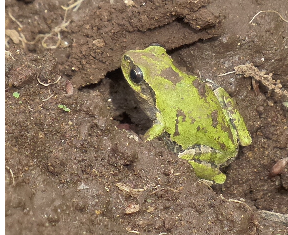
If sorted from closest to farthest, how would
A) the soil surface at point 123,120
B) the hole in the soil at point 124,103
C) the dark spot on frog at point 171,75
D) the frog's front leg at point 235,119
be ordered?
1. the soil surface at point 123,120
2. the dark spot on frog at point 171,75
3. the frog's front leg at point 235,119
4. the hole in the soil at point 124,103

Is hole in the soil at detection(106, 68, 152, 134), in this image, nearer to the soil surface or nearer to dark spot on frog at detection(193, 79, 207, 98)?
the soil surface

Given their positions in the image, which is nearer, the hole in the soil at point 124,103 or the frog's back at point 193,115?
the frog's back at point 193,115

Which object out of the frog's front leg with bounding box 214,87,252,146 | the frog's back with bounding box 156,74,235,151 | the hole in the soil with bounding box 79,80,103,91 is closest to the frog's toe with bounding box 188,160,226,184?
the frog's back with bounding box 156,74,235,151

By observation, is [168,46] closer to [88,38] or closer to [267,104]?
[88,38]

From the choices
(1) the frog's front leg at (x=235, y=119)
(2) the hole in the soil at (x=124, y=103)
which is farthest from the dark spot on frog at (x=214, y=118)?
(2) the hole in the soil at (x=124, y=103)

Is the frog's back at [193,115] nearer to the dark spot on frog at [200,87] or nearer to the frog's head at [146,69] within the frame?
the dark spot on frog at [200,87]

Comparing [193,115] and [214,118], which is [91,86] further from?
[214,118]

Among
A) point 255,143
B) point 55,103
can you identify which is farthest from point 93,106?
point 255,143
